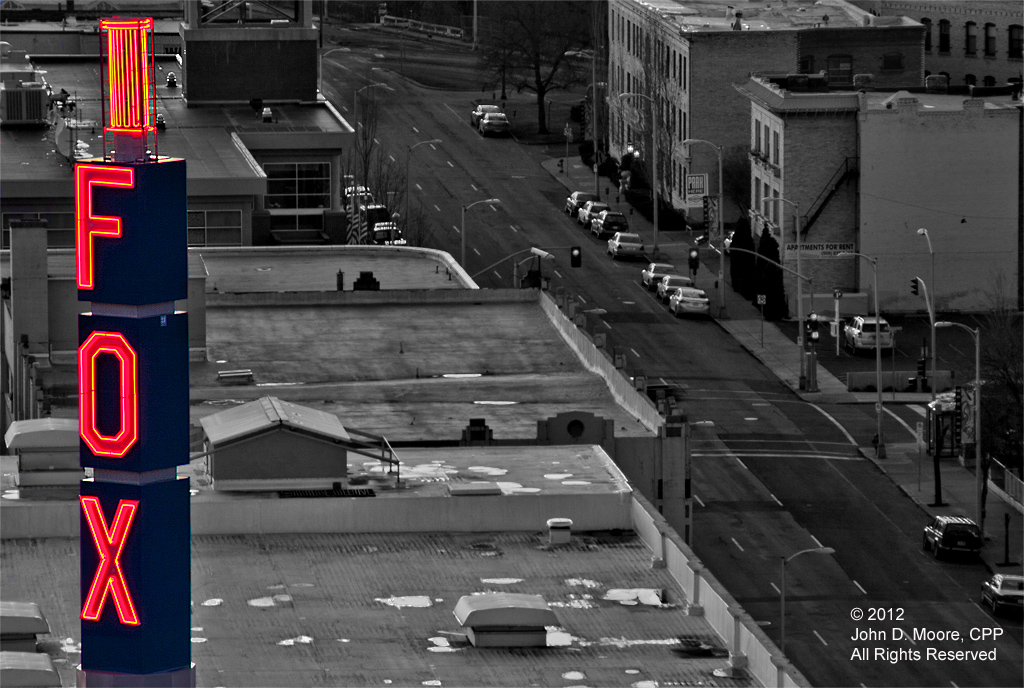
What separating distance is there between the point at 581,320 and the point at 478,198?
241 feet

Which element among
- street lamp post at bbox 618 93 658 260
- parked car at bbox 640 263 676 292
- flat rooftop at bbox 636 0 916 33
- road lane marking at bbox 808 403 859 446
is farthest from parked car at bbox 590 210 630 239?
road lane marking at bbox 808 403 859 446

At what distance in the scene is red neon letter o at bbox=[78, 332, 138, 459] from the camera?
3488cm

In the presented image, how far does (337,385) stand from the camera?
3270 inches

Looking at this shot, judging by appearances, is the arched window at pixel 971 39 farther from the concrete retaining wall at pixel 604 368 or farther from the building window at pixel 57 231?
the concrete retaining wall at pixel 604 368

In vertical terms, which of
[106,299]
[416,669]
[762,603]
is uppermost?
[106,299]

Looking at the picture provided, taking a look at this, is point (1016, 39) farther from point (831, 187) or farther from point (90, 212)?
point (90, 212)

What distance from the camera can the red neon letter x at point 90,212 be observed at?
34.6 meters

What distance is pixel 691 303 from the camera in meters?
136

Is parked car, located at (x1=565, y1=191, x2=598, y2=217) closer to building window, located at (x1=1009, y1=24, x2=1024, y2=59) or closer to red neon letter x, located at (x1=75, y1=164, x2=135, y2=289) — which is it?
building window, located at (x1=1009, y1=24, x2=1024, y2=59)

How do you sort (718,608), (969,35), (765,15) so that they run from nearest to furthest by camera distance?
1. (718,608)
2. (765,15)
3. (969,35)

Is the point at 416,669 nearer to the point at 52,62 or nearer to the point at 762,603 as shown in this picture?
the point at 762,603

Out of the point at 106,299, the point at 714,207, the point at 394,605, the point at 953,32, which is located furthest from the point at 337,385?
the point at 953,32

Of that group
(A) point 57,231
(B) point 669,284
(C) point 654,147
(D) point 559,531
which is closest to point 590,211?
(C) point 654,147

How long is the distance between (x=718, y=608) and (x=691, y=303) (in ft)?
275
